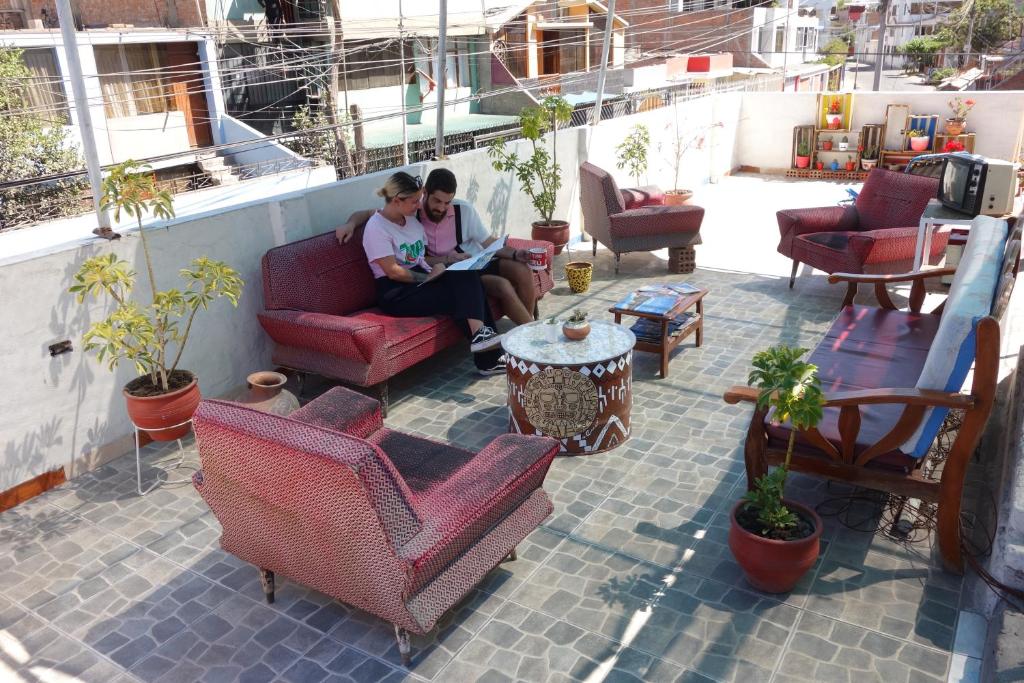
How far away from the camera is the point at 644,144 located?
9.14 m

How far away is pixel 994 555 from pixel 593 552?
4.83ft

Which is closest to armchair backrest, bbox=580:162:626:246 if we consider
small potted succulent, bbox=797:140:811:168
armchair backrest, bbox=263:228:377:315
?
armchair backrest, bbox=263:228:377:315

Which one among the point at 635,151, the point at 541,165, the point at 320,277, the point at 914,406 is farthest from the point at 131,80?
the point at 914,406

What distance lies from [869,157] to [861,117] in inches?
24.6

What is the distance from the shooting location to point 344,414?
3.36 metres

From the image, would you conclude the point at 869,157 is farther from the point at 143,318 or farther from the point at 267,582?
the point at 267,582

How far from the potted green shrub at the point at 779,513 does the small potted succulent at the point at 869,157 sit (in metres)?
9.26

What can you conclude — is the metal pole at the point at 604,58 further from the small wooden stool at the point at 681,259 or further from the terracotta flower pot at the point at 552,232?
the small wooden stool at the point at 681,259

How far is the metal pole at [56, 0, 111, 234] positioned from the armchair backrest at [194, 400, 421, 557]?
1946 mm

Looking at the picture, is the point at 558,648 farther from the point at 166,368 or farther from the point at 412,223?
the point at 412,223

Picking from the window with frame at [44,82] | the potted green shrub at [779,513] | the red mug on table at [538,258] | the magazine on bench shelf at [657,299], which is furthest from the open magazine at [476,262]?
the window with frame at [44,82]

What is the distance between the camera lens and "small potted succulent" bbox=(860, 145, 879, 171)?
434 inches

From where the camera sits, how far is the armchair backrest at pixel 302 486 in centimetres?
232

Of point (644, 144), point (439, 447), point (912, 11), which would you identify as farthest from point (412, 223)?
point (912, 11)
